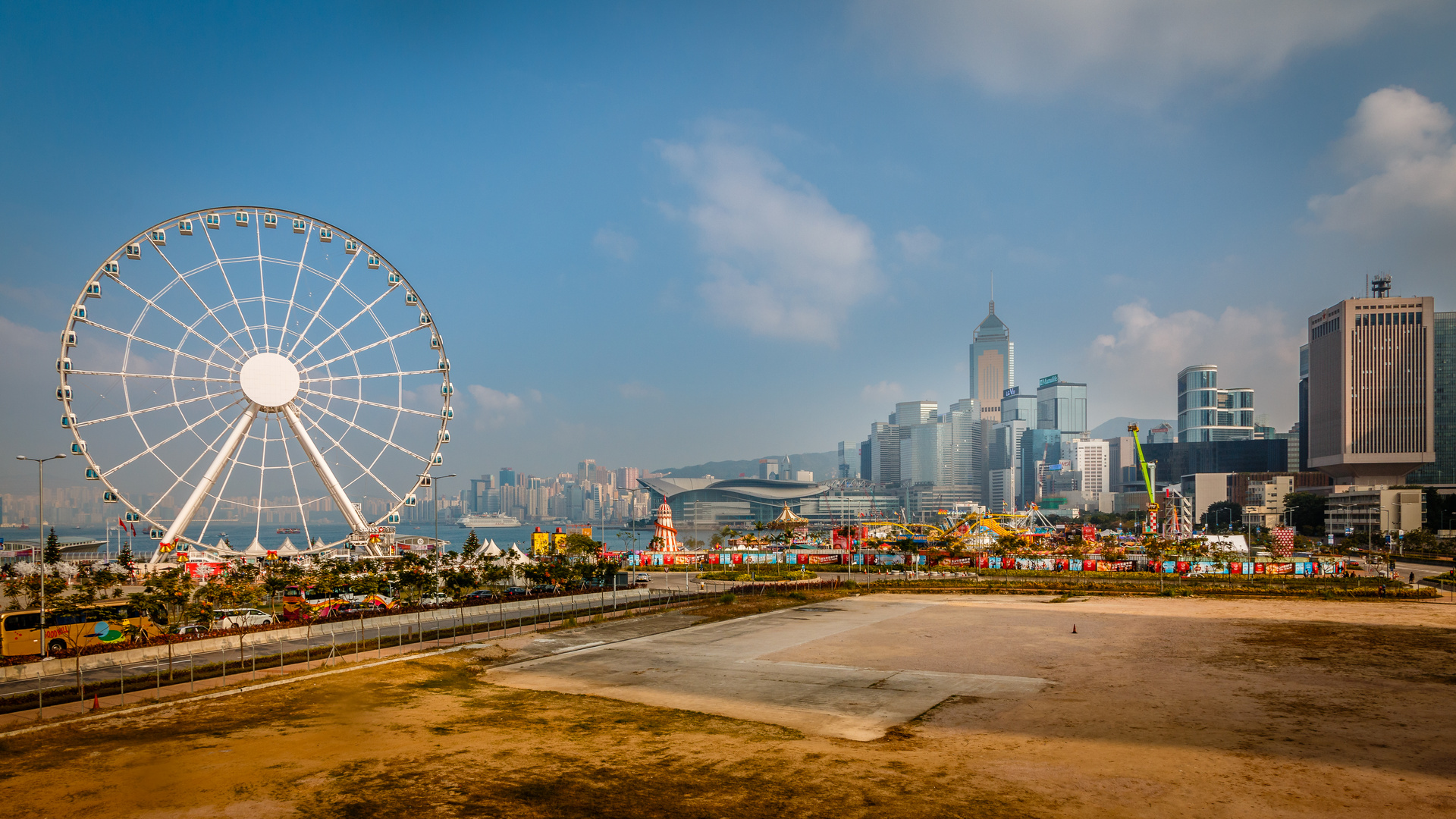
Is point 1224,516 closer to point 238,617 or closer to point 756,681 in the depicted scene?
point 756,681

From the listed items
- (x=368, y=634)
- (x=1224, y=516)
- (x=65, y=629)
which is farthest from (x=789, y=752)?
(x=1224, y=516)

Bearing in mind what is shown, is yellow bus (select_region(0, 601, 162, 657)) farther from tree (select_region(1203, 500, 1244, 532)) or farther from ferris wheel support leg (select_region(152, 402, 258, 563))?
tree (select_region(1203, 500, 1244, 532))

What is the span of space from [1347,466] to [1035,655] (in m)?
192

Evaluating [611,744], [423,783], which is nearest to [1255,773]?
[611,744]

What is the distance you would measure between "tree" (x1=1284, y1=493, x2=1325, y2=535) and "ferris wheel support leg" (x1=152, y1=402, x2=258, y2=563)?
167858 millimetres

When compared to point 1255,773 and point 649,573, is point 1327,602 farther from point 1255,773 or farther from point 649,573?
point 649,573

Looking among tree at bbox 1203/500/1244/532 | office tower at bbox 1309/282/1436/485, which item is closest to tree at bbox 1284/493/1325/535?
tree at bbox 1203/500/1244/532

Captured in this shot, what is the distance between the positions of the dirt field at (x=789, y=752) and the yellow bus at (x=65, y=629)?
1185cm

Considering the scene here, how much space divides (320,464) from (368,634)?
21.9 metres

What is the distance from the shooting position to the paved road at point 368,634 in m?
28.2

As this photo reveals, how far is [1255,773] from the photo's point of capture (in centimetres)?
1662

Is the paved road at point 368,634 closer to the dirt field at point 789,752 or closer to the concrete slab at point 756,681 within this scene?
the dirt field at point 789,752

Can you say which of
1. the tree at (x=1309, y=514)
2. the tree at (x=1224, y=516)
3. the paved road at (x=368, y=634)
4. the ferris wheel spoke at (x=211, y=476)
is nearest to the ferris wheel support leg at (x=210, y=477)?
the ferris wheel spoke at (x=211, y=476)

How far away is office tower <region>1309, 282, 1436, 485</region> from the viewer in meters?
174
